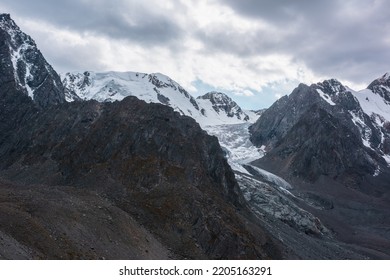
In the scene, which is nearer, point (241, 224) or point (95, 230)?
point (95, 230)

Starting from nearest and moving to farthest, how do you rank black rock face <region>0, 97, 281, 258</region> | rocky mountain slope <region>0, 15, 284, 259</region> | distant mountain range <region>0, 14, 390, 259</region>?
rocky mountain slope <region>0, 15, 284, 259</region> → distant mountain range <region>0, 14, 390, 259</region> → black rock face <region>0, 97, 281, 258</region>

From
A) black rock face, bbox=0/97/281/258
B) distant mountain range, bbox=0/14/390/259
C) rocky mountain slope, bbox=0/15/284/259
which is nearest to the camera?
rocky mountain slope, bbox=0/15/284/259

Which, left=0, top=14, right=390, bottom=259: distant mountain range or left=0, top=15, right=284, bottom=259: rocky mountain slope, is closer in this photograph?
left=0, top=15, right=284, bottom=259: rocky mountain slope

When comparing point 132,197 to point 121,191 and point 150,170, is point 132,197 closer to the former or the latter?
point 121,191

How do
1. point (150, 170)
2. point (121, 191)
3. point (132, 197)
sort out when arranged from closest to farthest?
point (132, 197) < point (121, 191) < point (150, 170)

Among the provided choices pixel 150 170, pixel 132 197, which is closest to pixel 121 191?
pixel 132 197

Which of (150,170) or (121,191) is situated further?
(150,170)

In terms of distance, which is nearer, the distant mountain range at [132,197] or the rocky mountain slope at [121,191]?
the rocky mountain slope at [121,191]

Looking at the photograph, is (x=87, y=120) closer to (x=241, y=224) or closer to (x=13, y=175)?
(x=13, y=175)

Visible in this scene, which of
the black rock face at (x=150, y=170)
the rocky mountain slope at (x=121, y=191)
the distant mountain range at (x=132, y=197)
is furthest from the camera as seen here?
the black rock face at (x=150, y=170)

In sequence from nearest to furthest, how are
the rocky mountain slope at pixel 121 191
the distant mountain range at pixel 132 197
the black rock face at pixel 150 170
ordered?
1. the rocky mountain slope at pixel 121 191
2. the distant mountain range at pixel 132 197
3. the black rock face at pixel 150 170

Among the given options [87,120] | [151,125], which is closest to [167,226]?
[151,125]
